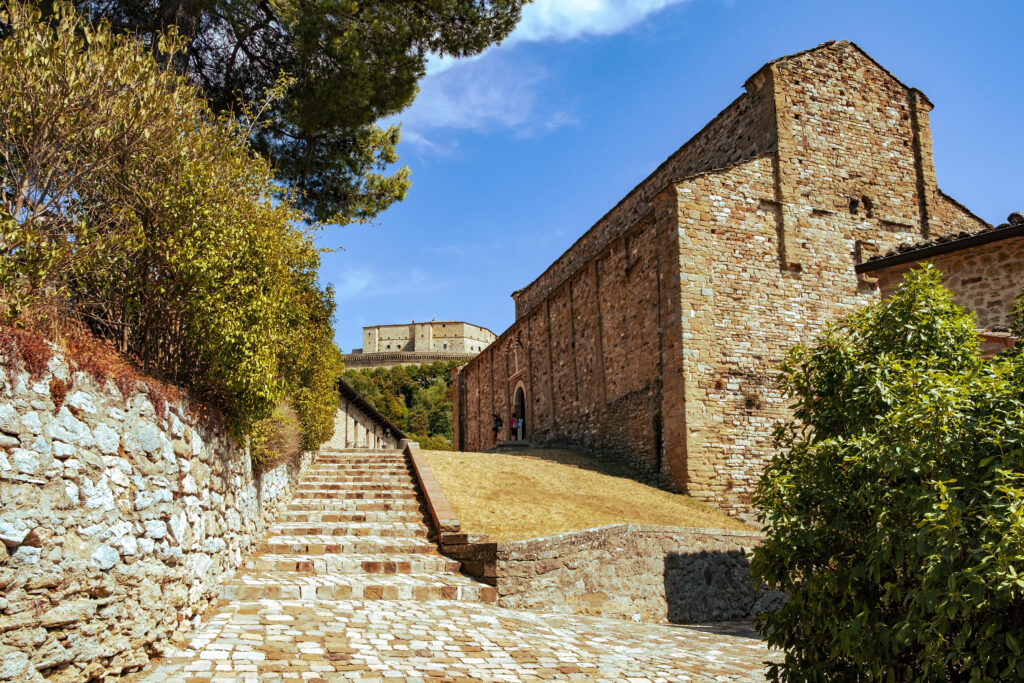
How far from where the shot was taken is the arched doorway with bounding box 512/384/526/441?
26.0 meters

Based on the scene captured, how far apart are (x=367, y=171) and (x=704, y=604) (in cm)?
863

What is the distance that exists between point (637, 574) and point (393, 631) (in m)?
3.96

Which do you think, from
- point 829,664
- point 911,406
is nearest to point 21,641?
point 829,664

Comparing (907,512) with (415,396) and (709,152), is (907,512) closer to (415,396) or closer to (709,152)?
(709,152)

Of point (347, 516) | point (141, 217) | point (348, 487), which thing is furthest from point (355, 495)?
point (141, 217)

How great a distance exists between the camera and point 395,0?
39.2 feet

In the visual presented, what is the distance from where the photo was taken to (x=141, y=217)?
6746 millimetres

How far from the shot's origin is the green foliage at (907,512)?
4125 mm

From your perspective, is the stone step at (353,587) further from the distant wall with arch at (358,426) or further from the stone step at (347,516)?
the distant wall with arch at (358,426)

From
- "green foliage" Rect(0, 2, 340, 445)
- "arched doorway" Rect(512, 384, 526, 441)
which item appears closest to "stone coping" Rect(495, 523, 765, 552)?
"green foliage" Rect(0, 2, 340, 445)

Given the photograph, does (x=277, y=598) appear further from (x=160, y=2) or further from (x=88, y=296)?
(x=160, y=2)

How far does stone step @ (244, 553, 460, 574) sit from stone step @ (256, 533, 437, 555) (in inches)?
4.9

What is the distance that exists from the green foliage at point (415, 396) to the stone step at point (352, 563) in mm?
30027

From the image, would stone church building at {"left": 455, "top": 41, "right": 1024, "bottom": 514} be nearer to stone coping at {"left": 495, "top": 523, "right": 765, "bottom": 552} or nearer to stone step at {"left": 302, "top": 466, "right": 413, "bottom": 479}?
stone coping at {"left": 495, "top": 523, "right": 765, "bottom": 552}
